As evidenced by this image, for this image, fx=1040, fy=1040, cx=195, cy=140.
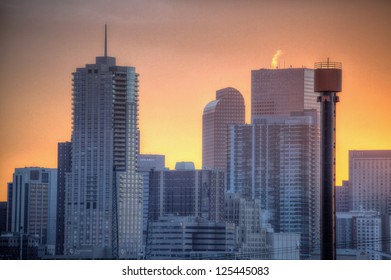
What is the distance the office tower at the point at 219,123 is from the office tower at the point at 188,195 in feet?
4.65

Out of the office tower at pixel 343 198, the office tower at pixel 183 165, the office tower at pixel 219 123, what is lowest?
the office tower at pixel 343 198

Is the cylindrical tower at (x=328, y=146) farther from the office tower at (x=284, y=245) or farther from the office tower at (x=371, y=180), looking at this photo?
the office tower at (x=371, y=180)

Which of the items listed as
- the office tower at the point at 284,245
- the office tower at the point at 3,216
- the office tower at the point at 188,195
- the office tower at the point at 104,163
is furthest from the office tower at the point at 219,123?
the office tower at the point at 3,216

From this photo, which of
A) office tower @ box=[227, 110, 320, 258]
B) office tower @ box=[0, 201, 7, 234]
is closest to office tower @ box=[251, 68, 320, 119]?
office tower @ box=[227, 110, 320, 258]

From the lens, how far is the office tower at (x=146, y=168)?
4788 cm

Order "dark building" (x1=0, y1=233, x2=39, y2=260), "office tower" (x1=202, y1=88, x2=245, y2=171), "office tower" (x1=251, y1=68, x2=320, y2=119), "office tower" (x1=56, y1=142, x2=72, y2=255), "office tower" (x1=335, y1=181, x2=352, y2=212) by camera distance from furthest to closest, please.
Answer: "office tower" (x1=202, y1=88, x2=245, y2=171)
"office tower" (x1=251, y1=68, x2=320, y2=119)
"office tower" (x1=335, y1=181, x2=352, y2=212)
"office tower" (x1=56, y1=142, x2=72, y2=255)
"dark building" (x1=0, y1=233, x2=39, y2=260)

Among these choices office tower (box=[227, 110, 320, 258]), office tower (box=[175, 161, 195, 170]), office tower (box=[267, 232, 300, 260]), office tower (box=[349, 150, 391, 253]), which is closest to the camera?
office tower (box=[267, 232, 300, 260])

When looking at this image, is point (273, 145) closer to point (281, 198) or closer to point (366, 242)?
point (281, 198)

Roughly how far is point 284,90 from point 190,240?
10.6 metres

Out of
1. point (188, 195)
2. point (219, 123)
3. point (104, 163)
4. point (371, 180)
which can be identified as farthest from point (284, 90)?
point (104, 163)

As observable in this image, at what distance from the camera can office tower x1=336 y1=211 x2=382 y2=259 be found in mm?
43969

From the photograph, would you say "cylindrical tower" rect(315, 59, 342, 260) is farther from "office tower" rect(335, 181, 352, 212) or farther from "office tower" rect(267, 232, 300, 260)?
"office tower" rect(335, 181, 352, 212)

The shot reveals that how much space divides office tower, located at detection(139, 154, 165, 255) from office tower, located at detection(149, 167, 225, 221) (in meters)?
0.37
